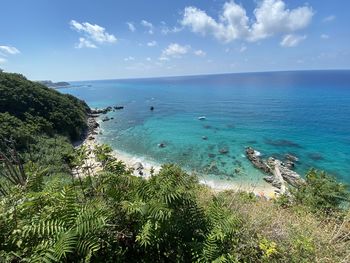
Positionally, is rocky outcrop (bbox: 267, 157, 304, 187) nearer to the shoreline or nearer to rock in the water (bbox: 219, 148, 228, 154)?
the shoreline

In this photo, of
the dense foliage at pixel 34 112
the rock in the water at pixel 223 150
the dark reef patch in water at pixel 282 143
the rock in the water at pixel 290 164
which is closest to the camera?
the rock in the water at pixel 290 164

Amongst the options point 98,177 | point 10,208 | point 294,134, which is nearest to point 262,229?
point 98,177

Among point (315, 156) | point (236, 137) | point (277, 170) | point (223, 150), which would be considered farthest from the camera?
point (236, 137)

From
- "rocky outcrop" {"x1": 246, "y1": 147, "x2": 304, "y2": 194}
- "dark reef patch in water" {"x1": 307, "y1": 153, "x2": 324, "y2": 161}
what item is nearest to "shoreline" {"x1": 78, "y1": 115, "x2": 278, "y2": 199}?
"rocky outcrop" {"x1": 246, "y1": 147, "x2": 304, "y2": 194}

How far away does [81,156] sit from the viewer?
A: 4539mm

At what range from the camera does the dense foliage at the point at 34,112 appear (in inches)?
1342

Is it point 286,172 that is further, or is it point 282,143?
point 282,143

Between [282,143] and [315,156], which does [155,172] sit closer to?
[315,156]

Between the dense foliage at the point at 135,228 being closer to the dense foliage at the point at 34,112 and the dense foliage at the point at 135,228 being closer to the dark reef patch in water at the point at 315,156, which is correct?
the dark reef patch in water at the point at 315,156

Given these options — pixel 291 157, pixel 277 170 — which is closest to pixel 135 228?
pixel 277 170

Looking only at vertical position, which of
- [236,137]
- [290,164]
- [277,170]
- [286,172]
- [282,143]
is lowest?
[236,137]

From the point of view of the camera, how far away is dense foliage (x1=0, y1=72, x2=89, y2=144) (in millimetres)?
34094

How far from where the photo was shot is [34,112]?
135 ft

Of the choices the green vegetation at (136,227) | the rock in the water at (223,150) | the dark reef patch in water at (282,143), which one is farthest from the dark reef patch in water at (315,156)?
the green vegetation at (136,227)
